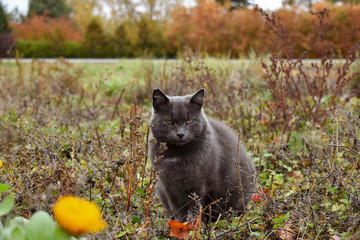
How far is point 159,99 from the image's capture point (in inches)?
110

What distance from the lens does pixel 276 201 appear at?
7.07ft

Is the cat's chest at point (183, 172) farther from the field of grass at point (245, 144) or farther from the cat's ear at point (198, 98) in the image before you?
the cat's ear at point (198, 98)

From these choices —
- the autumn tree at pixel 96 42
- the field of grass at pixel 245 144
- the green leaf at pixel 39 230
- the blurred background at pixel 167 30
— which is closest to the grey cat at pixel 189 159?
the field of grass at pixel 245 144

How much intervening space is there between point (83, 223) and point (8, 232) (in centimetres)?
43

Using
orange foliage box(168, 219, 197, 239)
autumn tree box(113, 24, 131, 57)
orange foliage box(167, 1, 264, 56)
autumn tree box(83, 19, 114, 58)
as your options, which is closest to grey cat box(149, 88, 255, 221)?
orange foliage box(168, 219, 197, 239)

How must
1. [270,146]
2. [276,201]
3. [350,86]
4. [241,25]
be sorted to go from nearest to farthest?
[276,201] < [270,146] < [350,86] < [241,25]

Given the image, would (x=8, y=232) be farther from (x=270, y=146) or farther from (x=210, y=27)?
(x=210, y=27)

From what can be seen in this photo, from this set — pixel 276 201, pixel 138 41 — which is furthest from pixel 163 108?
pixel 138 41

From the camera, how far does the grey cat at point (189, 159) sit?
2586 mm

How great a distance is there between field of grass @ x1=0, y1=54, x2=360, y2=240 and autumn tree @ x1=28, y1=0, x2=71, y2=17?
2976 centimetres

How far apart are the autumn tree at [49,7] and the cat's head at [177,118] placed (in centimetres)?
3335

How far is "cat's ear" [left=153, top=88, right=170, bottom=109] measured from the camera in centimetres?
275

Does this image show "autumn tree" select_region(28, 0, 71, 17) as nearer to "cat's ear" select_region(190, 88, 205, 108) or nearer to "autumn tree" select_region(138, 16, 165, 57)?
"autumn tree" select_region(138, 16, 165, 57)

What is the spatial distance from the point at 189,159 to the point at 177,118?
1.11 feet
